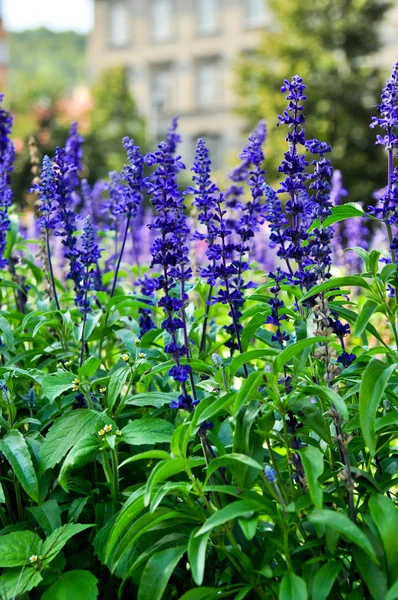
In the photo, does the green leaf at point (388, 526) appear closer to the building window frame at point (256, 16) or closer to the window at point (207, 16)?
the building window frame at point (256, 16)

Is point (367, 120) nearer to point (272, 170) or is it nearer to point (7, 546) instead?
point (272, 170)

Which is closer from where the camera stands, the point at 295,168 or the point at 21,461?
the point at 21,461

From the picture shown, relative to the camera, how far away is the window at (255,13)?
143 ft

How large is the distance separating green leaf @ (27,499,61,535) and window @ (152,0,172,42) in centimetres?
4679

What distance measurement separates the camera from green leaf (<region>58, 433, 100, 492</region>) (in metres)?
2.45

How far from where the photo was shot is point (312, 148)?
2629 millimetres

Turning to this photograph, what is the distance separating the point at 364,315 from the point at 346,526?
26.5 inches

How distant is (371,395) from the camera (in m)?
2.22

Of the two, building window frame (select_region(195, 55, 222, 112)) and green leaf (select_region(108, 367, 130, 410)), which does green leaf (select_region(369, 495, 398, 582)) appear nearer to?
Result: green leaf (select_region(108, 367, 130, 410))

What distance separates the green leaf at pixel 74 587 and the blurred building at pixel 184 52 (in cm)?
4180

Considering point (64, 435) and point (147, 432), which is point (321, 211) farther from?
point (64, 435)

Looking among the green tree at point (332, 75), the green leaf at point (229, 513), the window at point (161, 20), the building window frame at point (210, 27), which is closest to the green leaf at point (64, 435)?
the green leaf at point (229, 513)

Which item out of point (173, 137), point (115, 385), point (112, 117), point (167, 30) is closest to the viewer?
point (115, 385)

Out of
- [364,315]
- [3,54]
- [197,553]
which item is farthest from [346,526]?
Result: [3,54]
